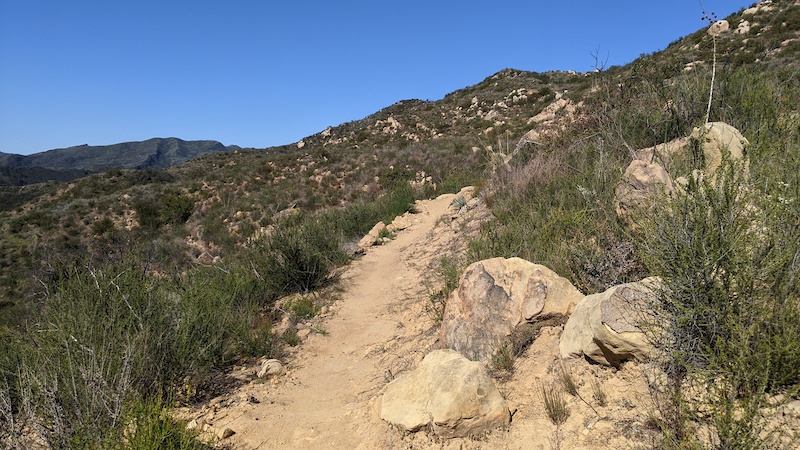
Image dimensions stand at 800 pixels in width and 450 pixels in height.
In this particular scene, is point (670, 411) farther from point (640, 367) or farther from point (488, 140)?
point (488, 140)

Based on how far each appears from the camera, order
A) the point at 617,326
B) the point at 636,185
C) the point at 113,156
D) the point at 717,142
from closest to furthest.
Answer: the point at 617,326, the point at 636,185, the point at 717,142, the point at 113,156

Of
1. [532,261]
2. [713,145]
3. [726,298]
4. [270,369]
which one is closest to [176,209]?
[270,369]

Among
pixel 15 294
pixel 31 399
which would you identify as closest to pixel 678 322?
pixel 31 399

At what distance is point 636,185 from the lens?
11.7 feet

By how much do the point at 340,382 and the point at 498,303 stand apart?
5.53ft

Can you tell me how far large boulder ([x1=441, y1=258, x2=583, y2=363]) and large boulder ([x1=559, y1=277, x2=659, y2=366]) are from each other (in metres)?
0.47

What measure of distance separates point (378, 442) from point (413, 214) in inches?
306

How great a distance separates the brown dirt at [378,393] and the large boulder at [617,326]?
0.10 metres

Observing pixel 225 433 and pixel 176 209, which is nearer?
pixel 225 433

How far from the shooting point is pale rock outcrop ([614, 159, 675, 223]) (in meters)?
3.42

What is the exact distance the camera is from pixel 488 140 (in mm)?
19391

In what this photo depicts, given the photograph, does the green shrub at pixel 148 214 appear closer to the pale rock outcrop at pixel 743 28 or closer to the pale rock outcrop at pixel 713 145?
the pale rock outcrop at pixel 713 145

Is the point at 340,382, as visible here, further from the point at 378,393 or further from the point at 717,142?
the point at 717,142

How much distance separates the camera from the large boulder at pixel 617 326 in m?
2.21
